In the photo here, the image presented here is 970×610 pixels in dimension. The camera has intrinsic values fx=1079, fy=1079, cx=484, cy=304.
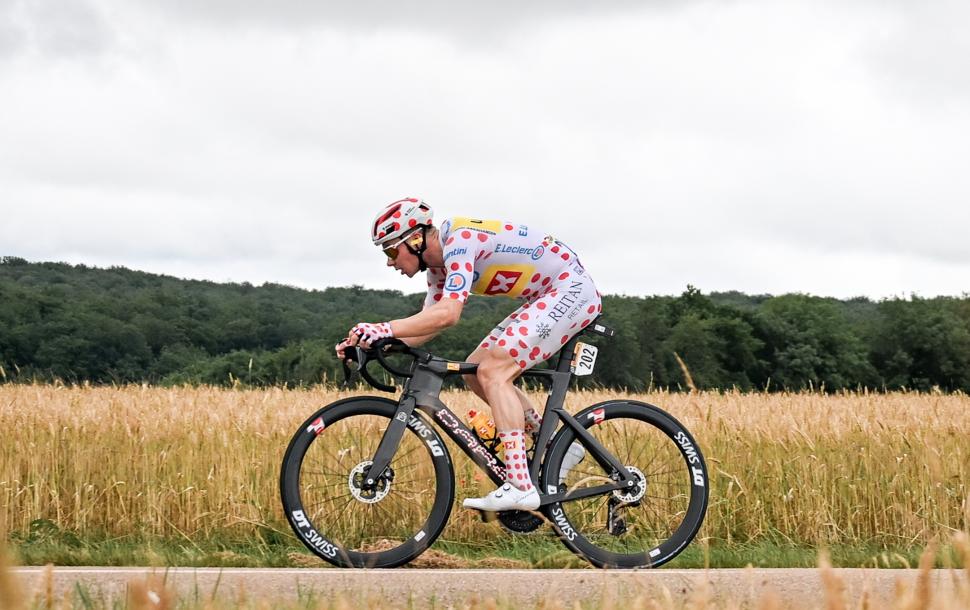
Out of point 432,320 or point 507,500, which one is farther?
point 507,500

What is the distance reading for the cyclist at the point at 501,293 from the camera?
630 cm

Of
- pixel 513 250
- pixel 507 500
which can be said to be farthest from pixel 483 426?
pixel 513 250

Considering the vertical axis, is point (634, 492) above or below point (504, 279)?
below

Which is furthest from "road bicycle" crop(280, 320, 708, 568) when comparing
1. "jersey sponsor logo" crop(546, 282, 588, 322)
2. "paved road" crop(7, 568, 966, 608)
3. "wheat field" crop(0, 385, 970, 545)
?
"wheat field" crop(0, 385, 970, 545)

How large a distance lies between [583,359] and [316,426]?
1685 millimetres

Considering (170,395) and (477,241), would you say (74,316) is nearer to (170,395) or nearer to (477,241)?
(170,395)

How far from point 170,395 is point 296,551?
6.16 meters

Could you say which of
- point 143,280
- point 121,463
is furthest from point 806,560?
point 143,280

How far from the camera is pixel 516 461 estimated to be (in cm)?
641

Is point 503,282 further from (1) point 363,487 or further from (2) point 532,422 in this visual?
(1) point 363,487

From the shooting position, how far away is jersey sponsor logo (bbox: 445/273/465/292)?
6242 mm

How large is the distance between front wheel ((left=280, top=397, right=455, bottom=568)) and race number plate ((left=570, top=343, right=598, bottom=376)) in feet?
3.12

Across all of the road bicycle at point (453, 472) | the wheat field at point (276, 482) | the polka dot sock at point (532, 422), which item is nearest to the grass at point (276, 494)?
the wheat field at point (276, 482)

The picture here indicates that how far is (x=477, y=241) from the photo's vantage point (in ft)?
21.0
